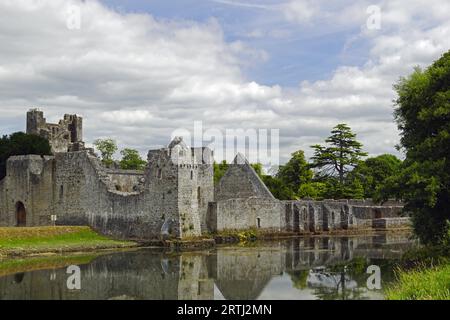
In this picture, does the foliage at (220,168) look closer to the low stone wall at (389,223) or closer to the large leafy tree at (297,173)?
the large leafy tree at (297,173)

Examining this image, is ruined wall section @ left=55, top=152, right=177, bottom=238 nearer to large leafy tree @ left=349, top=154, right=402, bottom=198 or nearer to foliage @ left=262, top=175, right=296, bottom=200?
foliage @ left=262, top=175, right=296, bottom=200

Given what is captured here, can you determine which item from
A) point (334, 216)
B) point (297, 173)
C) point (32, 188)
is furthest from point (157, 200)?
point (297, 173)

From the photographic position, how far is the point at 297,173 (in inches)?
2549

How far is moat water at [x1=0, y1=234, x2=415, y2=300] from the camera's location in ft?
64.6

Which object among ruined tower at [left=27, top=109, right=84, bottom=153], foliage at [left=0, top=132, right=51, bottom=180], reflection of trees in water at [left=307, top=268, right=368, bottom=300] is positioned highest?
ruined tower at [left=27, top=109, right=84, bottom=153]

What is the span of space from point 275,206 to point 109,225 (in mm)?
13212

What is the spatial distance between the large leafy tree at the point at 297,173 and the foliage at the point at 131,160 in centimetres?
2298

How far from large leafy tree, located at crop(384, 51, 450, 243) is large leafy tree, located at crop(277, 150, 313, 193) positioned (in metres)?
37.0

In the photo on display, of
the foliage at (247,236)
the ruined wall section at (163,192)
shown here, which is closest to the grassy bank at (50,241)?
the ruined wall section at (163,192)

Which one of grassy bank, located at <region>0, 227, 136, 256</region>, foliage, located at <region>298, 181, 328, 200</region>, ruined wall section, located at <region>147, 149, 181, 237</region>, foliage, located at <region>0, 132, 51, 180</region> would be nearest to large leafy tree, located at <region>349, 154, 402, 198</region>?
foliage, located at <region>298, 181, 328, 200</region>

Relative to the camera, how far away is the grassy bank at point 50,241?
3114 cm

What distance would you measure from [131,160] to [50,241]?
5014 cm

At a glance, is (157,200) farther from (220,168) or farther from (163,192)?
(220,168)
